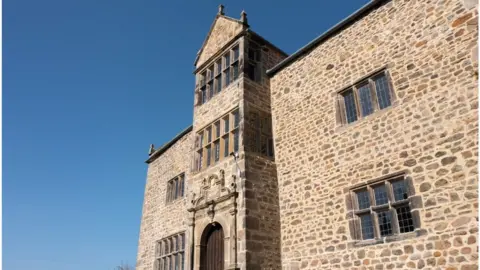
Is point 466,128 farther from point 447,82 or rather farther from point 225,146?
point 225,146

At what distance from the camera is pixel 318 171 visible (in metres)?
10.8

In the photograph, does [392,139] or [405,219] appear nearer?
[405,219]

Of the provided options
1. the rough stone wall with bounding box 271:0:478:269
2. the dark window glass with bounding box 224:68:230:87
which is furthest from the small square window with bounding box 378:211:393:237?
the dark window glass with bounding box 224:68:230:87

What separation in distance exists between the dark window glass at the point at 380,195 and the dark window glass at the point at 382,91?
7.23 ft

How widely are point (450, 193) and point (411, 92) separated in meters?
2.70

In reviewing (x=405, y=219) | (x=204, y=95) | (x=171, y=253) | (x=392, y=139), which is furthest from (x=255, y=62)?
(x=171, y=253)

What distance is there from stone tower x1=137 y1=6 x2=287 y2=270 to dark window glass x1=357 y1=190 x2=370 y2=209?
2857 millimetres

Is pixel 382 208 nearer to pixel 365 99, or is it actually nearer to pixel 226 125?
pixel 365 99

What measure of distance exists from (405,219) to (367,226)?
1.02m

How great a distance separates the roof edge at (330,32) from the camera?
429 inches

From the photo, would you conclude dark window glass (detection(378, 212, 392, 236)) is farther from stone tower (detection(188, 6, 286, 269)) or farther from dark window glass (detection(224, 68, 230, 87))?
dark window glass (detection(224, 68, 230, 87))

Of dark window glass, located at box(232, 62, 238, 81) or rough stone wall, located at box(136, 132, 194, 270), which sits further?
rough stone wall, located at box(136, 132, 194, 270)

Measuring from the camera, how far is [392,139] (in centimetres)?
923

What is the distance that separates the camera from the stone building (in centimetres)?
812
